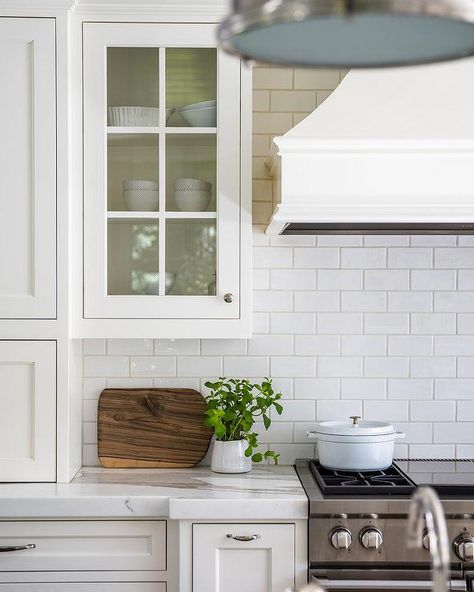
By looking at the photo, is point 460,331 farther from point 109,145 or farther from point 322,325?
point 109,145

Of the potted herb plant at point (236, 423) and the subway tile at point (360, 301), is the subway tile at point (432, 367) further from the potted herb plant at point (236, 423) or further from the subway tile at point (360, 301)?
the potted herb plant at point (236, 423)

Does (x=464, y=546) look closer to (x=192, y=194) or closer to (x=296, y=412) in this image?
(x=296, y=412)

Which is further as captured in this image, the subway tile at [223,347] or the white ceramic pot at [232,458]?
the subway tile at [223,347]

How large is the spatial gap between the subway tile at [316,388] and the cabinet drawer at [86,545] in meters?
0.79

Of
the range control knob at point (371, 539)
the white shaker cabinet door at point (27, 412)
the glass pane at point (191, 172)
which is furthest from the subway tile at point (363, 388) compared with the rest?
the white shaker cabinet door at point (27, 412)

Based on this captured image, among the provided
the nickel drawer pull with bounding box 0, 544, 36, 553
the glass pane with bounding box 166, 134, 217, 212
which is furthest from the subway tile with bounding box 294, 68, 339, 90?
the nickel drawer pull with bounding box 0, 544, 36, 553

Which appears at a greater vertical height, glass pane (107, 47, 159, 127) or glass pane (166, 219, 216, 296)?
glass pane (107, 47, 159, 127)

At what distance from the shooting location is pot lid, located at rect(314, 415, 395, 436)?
9.34 feet

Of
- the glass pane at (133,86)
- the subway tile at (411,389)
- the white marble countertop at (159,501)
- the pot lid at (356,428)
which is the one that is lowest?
the white marble countertop at (159,501)

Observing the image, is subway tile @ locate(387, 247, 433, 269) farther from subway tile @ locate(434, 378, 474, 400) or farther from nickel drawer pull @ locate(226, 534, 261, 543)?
nickel drawer pull @ locate(226, 534, 261, 543)

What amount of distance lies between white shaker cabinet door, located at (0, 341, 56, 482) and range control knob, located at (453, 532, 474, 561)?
130 cm

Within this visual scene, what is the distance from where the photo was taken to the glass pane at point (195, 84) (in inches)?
115

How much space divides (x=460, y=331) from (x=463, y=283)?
0.18 metres

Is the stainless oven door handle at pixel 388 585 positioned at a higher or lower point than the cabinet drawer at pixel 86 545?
lower
